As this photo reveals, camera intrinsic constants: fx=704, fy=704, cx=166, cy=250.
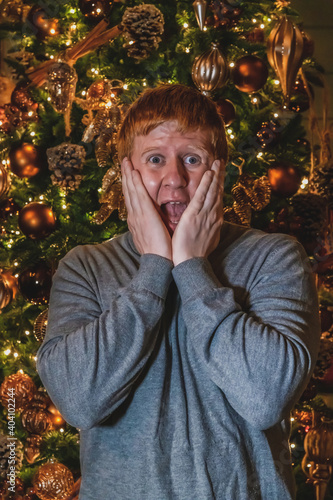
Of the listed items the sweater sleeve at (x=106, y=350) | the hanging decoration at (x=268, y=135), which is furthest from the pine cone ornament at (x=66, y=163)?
the sweater sleeve at (x=106, y=350)

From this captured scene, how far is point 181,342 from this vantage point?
51.8 inches

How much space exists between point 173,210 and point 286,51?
1.09 m

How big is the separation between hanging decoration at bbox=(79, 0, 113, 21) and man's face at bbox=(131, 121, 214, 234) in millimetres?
1064

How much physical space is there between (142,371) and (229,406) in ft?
0.55

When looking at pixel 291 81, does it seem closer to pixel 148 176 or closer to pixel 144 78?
pixel 144 78

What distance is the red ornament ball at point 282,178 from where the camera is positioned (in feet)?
7.69

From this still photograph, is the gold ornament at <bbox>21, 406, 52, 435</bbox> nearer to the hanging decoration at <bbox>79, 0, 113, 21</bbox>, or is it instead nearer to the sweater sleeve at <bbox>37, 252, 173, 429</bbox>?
the sweater sleeve at <bbox>37, 252, 173, 429</bbox>

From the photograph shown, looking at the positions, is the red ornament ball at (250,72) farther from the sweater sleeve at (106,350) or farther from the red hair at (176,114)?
the sweater sleeve at (106,350)

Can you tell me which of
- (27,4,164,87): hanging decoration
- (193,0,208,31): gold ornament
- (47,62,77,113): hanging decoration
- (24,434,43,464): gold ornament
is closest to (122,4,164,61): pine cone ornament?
(27,4,164,87): hanging decoration

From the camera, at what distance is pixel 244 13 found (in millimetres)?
2443

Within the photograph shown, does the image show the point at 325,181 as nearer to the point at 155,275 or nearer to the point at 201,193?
the point at 201,193

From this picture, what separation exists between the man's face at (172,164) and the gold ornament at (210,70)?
2.83 feet

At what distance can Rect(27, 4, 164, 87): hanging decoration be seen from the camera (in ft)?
7.39

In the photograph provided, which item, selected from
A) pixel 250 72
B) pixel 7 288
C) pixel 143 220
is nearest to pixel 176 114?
pixel 143 220
